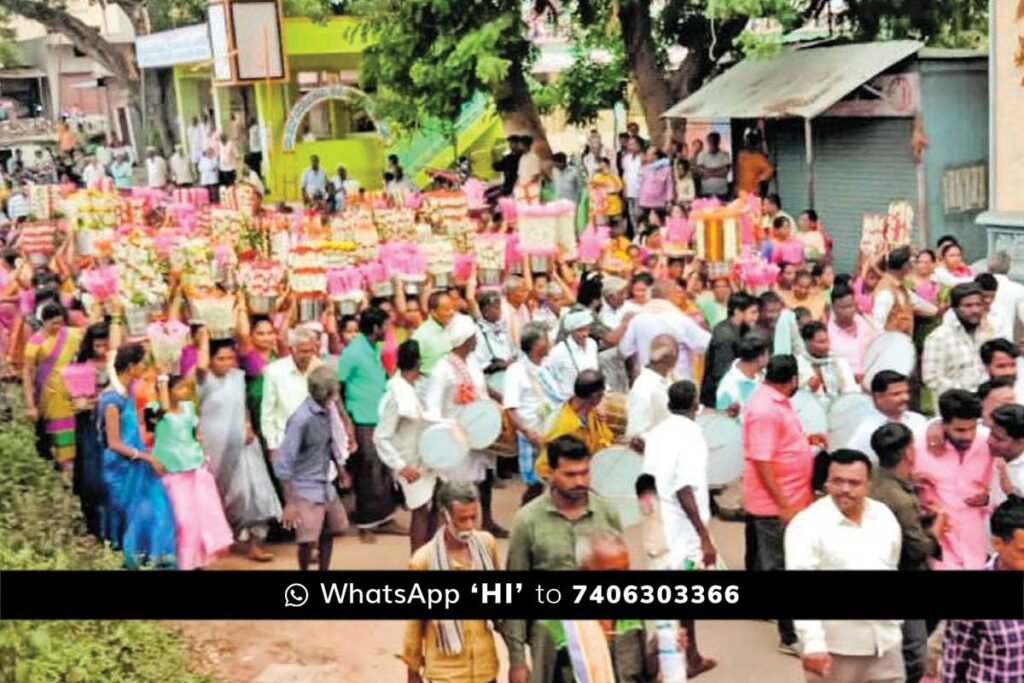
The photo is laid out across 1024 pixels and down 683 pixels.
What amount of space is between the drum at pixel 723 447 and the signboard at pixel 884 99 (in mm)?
732

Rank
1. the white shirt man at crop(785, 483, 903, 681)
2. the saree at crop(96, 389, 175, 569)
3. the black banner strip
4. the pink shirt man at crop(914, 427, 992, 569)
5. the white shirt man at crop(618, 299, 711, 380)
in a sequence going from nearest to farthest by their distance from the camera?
the black banner strip < the white shirt man at crop(785, 483, 903, 681) < the pink shirt man at crop(914, 427, 992, 569) < the saree at crop(96, 389, 175, 569) < the white shirt man at crop(618, 299, 711, 380)

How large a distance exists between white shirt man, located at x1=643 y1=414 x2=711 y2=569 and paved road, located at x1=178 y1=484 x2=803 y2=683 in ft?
0.34

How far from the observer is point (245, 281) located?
3.49 meters

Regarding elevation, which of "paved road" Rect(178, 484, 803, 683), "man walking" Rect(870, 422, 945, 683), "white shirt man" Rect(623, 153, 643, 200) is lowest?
"paved road" Rect(178, 484, 803, 683)

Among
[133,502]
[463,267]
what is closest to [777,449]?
[463,267]

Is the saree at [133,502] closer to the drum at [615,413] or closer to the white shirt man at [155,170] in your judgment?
the white shirt man at [155,170]

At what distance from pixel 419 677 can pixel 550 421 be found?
69cm

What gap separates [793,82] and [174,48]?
1.36 m

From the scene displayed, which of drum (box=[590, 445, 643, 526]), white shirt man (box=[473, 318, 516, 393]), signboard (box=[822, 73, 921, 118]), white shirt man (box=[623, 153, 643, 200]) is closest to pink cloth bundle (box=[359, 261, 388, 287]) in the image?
white shirt man (box=[473, 318, 516, 393])

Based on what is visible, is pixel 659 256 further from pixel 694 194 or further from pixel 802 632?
pixel 802 632

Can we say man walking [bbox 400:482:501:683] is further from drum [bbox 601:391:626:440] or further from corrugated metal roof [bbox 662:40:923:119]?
corrugated metal roof [bbox 662:40:923:119]

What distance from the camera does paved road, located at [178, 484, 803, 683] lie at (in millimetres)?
2762

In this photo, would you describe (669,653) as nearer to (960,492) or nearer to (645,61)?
(960,492)

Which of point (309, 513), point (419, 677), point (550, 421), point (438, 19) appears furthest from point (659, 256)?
point (419, 677)
